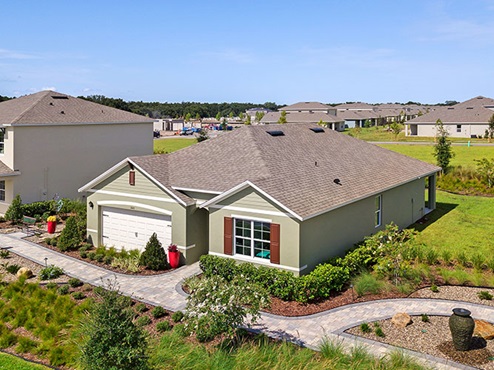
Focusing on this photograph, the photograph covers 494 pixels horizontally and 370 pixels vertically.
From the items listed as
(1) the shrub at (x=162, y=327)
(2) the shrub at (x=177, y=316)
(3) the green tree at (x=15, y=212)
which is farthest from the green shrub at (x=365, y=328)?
(3) the green tree at (x=15, y=212)

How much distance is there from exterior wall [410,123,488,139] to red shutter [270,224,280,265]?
6521 cm

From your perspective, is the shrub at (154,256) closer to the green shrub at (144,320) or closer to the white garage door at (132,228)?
the white garage door at (132,228)

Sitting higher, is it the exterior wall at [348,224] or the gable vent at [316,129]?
the gable vent at [316,129]

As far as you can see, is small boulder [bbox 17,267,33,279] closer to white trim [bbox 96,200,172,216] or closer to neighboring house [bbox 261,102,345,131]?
white trim [bbox 96,200,172,216]

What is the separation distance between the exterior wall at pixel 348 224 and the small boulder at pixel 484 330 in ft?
19.1

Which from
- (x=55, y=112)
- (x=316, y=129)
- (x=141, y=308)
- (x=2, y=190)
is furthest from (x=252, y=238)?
(x=55, y=112)

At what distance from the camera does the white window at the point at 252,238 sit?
58.3 feet

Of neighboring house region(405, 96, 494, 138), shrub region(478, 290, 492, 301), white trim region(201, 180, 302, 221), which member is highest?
neighboring house region(405, 96, 494, 138)

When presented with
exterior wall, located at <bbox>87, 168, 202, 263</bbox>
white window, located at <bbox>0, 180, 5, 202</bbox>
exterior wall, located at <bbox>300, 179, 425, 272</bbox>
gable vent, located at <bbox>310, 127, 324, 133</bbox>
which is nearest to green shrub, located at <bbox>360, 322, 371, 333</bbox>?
exterior wall, located at <bbox>300, 179, 425, 272</bbox>

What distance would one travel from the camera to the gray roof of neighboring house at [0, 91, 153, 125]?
3073 cm

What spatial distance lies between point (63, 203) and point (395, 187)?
64.2 feet

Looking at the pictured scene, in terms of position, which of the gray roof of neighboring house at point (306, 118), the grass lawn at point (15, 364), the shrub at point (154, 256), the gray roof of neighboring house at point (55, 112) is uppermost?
A: the gray roof of neighboring house at point (306, 118)

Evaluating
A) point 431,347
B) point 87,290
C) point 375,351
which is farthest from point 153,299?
point 431,347

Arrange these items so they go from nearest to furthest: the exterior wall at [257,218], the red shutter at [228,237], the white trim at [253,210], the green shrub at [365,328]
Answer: the green shrub at [365,328]
the exterior wall at [257,218]
the white trim at [253,210]
the red shutter at [228,237]
